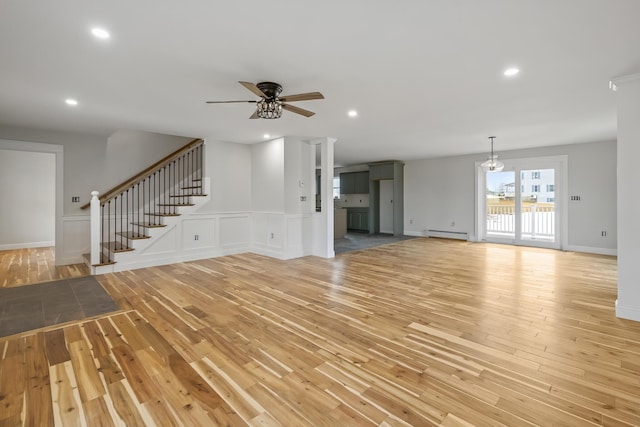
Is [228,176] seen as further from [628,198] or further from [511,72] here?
[628,198]

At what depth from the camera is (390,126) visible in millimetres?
5191

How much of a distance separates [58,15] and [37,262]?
5677 mm

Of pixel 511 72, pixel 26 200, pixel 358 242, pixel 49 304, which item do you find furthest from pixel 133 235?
pixel 511 72

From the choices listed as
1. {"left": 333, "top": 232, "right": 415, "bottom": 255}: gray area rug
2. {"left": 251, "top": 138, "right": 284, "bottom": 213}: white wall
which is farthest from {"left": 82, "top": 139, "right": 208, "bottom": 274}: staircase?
{"left": 333, "top": 232, "right": 415, "bottom": 255}: gray area rug

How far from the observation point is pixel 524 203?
25.0 ft

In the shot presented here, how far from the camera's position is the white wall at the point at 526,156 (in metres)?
6.52

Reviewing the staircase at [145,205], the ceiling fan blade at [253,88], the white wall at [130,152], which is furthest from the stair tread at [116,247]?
the ceiling fan blade at [253,88]

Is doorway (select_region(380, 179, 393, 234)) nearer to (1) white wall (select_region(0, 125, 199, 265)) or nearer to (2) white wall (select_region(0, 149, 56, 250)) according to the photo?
(1) white wall (select_region(0, 125, 199, 265))

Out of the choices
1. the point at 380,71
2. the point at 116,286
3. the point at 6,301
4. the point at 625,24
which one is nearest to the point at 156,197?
the point at 116,286

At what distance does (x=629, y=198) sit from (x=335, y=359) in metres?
3.38

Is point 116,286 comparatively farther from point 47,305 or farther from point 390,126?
point 390,126

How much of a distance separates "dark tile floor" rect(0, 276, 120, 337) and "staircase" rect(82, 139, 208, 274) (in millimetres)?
828

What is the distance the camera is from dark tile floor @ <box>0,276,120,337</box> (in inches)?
119

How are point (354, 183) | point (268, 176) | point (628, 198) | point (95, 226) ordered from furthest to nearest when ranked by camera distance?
1. point (354, 183)
2. point (268, 176)
3. point (95, 226)
4. point (628, 198)
